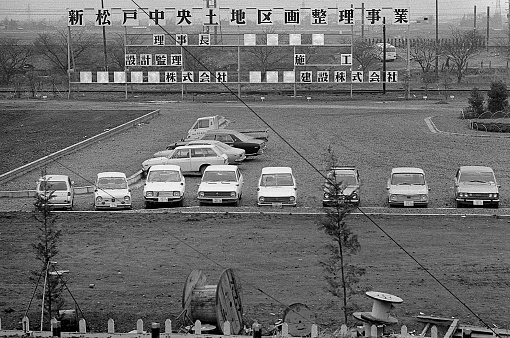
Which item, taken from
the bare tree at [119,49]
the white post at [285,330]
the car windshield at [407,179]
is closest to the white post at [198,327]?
the white post at [285,330]

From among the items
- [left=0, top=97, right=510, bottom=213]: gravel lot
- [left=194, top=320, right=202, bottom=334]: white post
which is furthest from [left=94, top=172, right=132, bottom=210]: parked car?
[left=194, top=320, right=202, bottom=334]: white post

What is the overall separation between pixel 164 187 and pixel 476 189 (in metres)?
8.54

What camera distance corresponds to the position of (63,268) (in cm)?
1958

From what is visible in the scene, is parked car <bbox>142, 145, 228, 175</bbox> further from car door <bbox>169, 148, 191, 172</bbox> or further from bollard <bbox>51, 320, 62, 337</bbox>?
bollard <bbox>51, 320, 62, 337</bbox>

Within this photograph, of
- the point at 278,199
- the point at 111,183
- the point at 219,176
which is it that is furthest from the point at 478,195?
the point at 111,183

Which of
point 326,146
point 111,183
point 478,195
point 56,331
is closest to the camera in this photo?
point 56,331

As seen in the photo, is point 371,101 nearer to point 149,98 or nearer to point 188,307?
point 149,98

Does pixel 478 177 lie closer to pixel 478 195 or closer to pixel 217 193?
pixel 478 195

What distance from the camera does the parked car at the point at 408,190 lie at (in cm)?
2661

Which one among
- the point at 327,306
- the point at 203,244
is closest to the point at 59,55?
the point at 203,244

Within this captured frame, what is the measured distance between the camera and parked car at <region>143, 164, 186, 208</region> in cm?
2723

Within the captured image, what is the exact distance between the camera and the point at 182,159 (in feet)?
109

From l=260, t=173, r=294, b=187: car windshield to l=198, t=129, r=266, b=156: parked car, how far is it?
9.17 m

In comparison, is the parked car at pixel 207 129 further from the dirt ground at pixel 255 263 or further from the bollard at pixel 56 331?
the bollard at pixel 56 331
